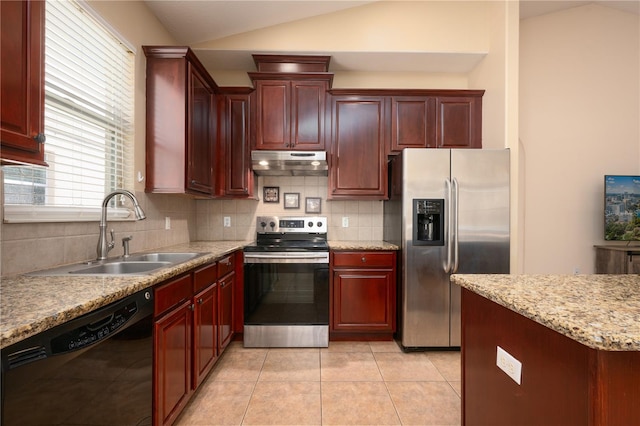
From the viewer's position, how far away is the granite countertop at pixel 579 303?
2.31 ft

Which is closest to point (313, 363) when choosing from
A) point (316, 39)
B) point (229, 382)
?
point (229, 382)

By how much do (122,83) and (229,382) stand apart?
2.24m

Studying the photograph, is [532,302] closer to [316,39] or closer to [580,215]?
[316,39]

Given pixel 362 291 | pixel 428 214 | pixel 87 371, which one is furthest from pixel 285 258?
pixel 87 371

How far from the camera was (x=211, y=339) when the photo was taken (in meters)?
2.15

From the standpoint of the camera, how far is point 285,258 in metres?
2.71

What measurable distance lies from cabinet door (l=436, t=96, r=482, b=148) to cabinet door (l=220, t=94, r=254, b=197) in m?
1.95

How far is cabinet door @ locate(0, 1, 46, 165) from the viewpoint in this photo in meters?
0.95

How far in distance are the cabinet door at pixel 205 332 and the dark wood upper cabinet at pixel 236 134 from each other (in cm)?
116

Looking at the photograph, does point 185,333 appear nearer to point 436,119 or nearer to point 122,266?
point 122,266

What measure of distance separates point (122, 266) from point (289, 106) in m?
2.04

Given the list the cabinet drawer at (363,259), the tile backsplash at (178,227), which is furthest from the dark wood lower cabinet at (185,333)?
A: the cabinet drawer at (363,259)

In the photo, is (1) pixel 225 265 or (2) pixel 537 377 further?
(1) pixel 225 265

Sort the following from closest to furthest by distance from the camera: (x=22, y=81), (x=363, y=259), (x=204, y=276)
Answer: (x=22, y=81), (x=204, y=276), (x=363, y=259)
